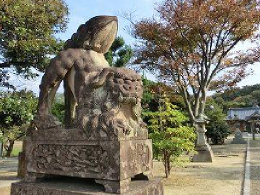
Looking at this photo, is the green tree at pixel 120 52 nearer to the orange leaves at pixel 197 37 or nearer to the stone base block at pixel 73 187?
the orange leaves at pixel 197 37

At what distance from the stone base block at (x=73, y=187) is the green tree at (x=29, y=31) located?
182 inches

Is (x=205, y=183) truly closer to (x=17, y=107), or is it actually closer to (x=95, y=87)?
(x=17, y=107)

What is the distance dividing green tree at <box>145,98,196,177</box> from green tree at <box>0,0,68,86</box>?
3.58 metres

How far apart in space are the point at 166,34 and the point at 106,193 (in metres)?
12.2

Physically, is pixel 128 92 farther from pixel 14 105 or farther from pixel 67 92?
pixel 14 105

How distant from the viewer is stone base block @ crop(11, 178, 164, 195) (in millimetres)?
2438

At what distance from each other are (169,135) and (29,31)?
5.00 meters

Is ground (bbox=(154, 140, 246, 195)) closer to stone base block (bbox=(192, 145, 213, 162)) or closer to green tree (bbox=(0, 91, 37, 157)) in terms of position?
stone base block (bbox=(192, 145, 213, 162))

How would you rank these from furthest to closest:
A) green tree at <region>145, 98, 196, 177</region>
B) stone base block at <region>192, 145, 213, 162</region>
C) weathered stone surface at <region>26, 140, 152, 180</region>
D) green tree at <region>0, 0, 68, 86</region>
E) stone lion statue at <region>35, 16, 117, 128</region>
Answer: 1. stone base block at <region>192, 145, 213, 162</region>
2. green tree at <region>145, 98, 196, 177</region>
3. green tree at <region>0, 0, 68, 86</region>
4. stone lion statue at <region>35, 16, 117, 128</region>
5. weathered stone surface at <region>26, 140, 152, 180</region>

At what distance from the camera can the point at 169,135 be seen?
828 centimetres

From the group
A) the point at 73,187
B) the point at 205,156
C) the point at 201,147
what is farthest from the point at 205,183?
the point at 73,187

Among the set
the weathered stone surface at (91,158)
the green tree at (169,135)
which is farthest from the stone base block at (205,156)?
the weathered stone surface at (91,158)

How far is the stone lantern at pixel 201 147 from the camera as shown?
504 inches

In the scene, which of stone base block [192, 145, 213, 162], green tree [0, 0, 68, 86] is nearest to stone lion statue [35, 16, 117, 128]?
green tree [0, 0, 68, 86]
